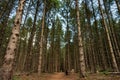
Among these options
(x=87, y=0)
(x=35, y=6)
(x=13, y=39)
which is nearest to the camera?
(x=13, y=39)

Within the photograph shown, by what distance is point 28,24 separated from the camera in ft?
87.0

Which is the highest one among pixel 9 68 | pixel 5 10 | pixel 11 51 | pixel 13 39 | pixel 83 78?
pixel 5 10

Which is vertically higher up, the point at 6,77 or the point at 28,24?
the point at 28,24

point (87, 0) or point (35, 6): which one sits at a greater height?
point (87, 0)

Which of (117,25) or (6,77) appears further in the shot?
(117,25)

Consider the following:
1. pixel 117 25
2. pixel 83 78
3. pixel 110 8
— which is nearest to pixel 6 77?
pixel 83 78

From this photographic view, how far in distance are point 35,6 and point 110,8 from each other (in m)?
12.0

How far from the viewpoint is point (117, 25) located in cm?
2944

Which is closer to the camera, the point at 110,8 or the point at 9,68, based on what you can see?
the point at 9,68

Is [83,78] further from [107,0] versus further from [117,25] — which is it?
[117,25]

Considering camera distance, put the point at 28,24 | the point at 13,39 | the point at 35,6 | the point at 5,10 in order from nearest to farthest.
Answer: the point at 13,39 < the point at 5,10 < the point at 35,6 < the point at 28,24

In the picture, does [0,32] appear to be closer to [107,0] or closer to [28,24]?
[28,24]

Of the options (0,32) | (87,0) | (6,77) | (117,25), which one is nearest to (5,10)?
(0,32)

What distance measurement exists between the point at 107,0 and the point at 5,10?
15.7 meters
